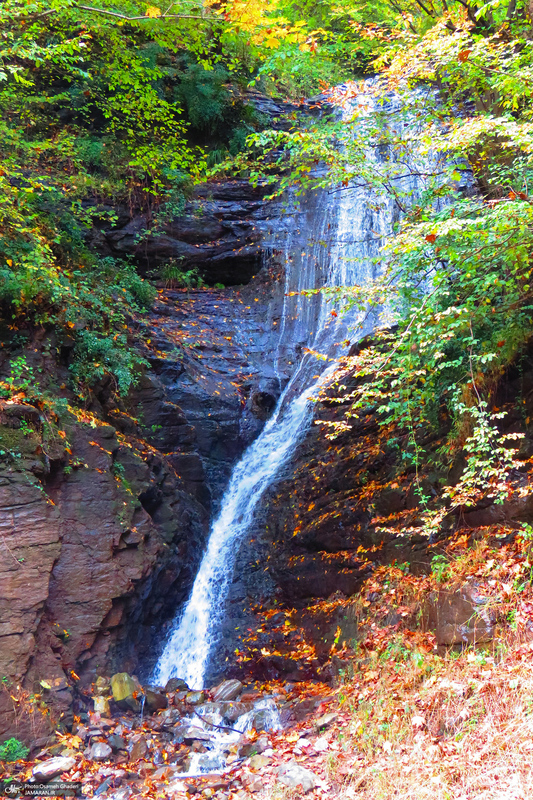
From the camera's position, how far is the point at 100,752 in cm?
517

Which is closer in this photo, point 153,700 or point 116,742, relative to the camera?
point 116,742

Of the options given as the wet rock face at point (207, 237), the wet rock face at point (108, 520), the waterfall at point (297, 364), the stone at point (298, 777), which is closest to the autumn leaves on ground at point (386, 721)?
the stone at point (298, 777)

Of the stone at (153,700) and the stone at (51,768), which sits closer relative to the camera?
the stone at (51,768)

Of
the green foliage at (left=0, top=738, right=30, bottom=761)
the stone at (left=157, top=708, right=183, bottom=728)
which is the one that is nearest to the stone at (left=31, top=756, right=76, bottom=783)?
the green foliage at (left=0, top=738, right=30, bottom=761)

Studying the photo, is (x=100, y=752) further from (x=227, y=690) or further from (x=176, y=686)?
(x=227, y=690)

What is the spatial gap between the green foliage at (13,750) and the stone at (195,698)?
6.63 ft

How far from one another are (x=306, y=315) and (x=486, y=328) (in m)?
7.39

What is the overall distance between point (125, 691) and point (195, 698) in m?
0.93

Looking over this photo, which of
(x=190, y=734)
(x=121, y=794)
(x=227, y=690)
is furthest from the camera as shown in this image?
(x=227, y=690)

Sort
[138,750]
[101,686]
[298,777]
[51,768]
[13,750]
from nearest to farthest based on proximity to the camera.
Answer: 1. [298,777]
2. [51,768]
3. [13,750]
4. [138,750]
5. [101,686]

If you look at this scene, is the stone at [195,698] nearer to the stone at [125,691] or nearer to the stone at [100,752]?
the stone at [125,691]

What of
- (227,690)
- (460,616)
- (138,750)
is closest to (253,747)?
(138,750)

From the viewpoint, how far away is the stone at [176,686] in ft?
21.9

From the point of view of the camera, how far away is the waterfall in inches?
308
